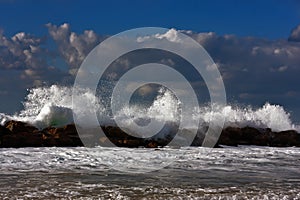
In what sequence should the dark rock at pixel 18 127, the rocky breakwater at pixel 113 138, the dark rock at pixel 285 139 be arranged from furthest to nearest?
the dark rock at pixel 285 139 → the dark rock at pixel 18 127 → the rocky breakwater at pixel 113 138

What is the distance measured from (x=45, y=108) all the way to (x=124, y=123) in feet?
11.9

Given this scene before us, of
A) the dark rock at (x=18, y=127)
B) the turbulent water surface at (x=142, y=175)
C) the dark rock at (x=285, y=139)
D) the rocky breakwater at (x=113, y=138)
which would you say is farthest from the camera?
the dark rock at (x=285, y=139)

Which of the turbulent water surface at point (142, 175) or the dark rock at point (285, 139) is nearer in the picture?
the turbulent water surface at point (142, 175)

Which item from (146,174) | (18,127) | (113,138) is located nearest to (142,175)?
(146,174)

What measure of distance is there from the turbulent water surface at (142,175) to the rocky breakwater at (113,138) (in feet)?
A: 4.46

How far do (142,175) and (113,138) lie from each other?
23.8ft

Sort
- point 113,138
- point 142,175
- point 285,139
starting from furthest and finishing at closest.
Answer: point 285,139
point 113,138
point 142,175

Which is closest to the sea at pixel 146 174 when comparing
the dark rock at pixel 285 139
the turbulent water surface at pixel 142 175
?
the turbulent water surface at pixel 142 175

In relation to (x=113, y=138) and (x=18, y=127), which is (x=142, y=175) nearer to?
(x=113, y=138)

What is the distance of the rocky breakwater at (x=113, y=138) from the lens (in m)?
14.9

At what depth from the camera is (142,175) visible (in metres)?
9.30

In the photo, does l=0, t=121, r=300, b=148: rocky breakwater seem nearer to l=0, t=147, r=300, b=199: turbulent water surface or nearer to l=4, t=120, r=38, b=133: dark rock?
l=4, t=120, r=38, b=133: dark rock

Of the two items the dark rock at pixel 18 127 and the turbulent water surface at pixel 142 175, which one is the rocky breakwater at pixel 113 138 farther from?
the turbulent water surface at pixel 142 175

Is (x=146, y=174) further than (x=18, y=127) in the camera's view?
No
